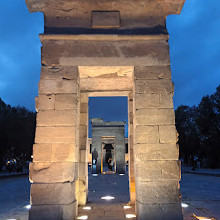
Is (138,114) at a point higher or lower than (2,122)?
lower

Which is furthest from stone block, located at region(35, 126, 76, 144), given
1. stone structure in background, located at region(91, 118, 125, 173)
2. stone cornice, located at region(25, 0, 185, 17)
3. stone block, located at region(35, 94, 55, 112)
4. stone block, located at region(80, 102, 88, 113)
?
stone structure in background, located at region(91, 118, 125, 173)

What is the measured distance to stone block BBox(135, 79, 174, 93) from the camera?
4891 mm

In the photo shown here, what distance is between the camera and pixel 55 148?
457 centimetres

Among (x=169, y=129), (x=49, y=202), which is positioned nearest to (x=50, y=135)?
(x=49, y=202)

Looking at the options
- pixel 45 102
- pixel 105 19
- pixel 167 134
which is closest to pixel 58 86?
pixel 45 102

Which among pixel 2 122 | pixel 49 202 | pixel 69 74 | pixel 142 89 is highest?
pixel 2 122

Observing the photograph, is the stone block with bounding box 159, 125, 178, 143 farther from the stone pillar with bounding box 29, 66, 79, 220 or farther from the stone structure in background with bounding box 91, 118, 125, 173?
the stone structure in background with bounding box 91, 118, 125, 173

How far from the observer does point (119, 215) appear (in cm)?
534

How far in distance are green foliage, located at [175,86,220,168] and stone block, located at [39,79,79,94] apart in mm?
27241

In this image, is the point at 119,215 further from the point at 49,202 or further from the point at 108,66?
the point at 108,66

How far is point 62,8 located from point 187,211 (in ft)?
21.6

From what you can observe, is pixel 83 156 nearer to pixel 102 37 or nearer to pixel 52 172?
pixel 52 172

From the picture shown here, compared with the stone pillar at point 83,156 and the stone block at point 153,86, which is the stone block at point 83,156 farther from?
the stone block at point 153,86

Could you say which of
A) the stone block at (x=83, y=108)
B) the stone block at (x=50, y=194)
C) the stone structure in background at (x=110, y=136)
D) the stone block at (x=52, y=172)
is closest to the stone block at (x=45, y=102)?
the stone block at (x=52, y=172)
